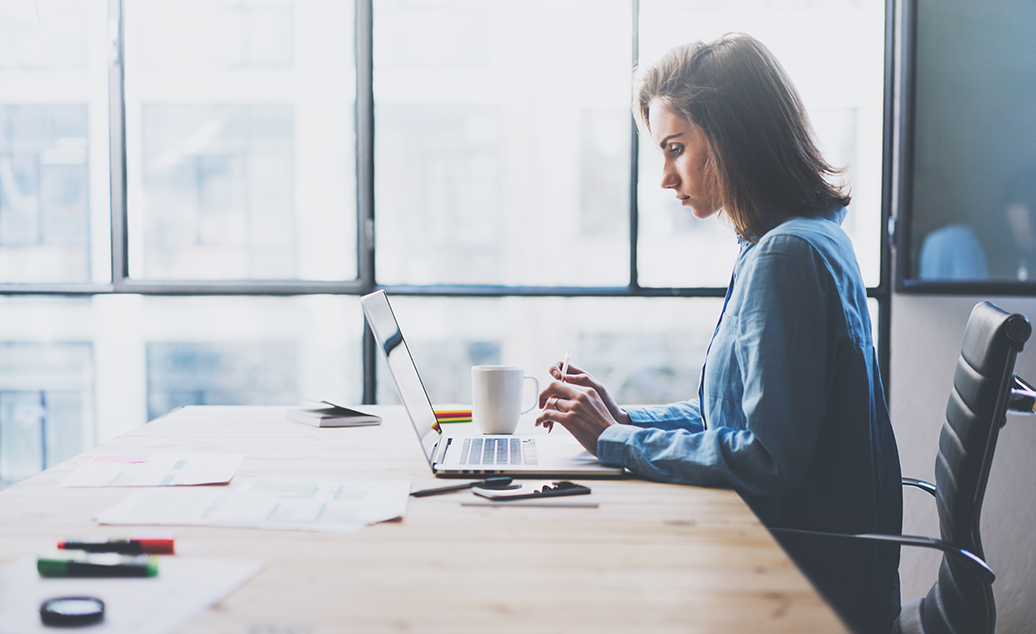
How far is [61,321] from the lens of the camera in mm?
2895

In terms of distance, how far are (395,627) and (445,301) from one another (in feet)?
6.73

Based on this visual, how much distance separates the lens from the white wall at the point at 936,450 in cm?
228

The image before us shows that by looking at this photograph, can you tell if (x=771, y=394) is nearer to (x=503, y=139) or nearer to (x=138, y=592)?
(x=138, y=592)

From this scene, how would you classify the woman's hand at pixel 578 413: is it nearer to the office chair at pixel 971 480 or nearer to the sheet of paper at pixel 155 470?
the office chair at pixel 971 480

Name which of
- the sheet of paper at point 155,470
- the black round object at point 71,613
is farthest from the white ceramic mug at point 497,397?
the black round object at point 71,613

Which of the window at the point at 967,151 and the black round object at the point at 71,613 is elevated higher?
the window at the point at 967,151

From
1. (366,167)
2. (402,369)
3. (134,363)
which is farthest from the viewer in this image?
(134,363)

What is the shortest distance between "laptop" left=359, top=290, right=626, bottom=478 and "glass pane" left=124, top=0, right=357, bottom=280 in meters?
1.30

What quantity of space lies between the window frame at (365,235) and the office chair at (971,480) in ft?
4.34

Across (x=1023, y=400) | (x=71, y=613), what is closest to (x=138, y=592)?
(x=71, y=613)

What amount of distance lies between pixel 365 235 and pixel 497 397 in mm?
1247

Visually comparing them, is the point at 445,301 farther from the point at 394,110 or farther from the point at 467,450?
the point at 467,450

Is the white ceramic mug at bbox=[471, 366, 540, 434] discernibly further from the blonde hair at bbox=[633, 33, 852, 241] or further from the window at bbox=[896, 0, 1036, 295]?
the window at bbox=[896, 0, 1036, 295]

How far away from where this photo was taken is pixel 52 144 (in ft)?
9.00
